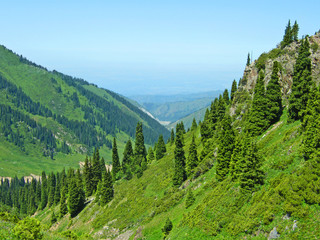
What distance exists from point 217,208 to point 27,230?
2345 cm

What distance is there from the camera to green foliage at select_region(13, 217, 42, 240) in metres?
27.3

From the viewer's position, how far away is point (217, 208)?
124ft

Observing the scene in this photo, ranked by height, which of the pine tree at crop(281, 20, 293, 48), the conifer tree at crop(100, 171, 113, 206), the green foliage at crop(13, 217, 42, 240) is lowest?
the conifer tree at crop(100, 171, 113, 206)

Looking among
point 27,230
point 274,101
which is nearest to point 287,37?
point 274,101

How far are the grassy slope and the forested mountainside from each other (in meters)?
0.12

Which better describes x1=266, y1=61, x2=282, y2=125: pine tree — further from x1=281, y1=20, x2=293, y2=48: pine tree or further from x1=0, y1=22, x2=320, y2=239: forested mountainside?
x1=281, y1=20, x2=293, y2=48: pine tree

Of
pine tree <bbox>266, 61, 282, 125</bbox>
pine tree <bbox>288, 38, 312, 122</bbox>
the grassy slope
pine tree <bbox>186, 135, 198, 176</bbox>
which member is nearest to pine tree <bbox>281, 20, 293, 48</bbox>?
pine tree <bbox>266, 61, 282, 125</bbox>

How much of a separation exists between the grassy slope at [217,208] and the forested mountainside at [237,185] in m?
0.12

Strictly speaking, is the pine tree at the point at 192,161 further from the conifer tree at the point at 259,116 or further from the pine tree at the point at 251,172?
the pine tree at the point at 251,172

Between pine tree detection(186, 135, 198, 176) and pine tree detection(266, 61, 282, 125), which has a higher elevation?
pine tree detection(266, 61, 282, 125)

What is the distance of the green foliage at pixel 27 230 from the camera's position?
2731cm

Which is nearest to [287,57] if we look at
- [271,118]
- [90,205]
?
[271,118]

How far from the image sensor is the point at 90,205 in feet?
297

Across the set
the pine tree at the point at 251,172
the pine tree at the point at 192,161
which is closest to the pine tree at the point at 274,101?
the pine tree at the point at 192,161
